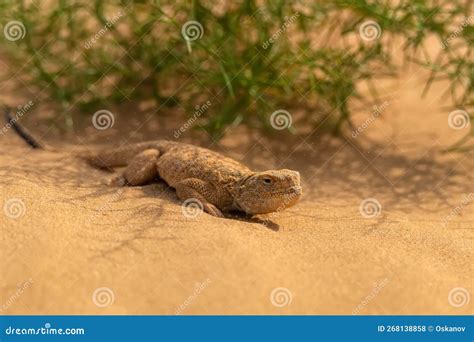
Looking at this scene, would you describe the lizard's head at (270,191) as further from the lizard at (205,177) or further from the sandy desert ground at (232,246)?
the sandy desert ground at (232,246)

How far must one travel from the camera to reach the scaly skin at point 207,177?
5852mm

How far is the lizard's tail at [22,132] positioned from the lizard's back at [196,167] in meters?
1.45

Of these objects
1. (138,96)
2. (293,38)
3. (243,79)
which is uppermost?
(293,38)

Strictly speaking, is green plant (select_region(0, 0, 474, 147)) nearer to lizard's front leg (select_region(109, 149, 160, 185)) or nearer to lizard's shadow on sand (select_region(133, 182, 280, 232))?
lizard's front leg (select_region(109, 149, 160, 185))

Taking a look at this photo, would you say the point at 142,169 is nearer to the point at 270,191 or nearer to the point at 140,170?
the point at 140,170

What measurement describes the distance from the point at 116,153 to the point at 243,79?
1.47 metres

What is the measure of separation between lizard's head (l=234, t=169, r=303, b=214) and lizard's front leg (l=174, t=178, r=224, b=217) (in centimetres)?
26

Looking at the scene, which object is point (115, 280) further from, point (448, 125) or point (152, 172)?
point (448, 125)

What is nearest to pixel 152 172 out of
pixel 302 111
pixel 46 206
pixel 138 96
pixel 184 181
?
pixel 184 181

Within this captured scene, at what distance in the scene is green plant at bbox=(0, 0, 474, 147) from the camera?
23.6 feet

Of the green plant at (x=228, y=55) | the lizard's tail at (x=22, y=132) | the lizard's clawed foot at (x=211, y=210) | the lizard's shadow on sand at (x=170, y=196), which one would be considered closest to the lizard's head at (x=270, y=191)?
the lizard's shadow on sand at (x=170, y=196)

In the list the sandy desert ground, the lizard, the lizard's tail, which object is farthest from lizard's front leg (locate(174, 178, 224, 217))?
the lizard's tail

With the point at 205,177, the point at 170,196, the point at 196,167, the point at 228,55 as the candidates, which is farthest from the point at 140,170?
the point at 228,55

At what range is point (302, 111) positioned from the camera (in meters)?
8.08
